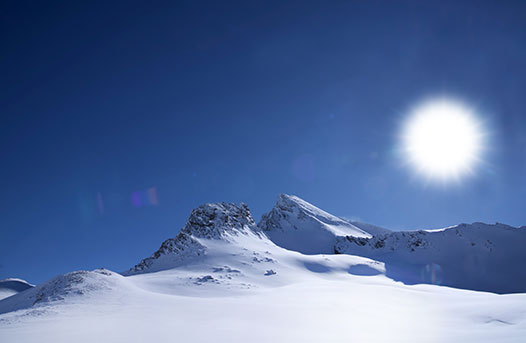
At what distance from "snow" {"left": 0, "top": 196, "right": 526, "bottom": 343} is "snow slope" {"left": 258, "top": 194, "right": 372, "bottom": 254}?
53722 mm

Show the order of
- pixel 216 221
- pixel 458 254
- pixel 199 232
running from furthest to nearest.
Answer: pixel 458 254 < pixel 216 221 < pixel 199 232

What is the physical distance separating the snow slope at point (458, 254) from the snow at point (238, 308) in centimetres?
3948

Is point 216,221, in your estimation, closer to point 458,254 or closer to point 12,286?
point 458,254

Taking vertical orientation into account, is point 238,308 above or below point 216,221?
below

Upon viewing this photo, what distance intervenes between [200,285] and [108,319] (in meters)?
18.7

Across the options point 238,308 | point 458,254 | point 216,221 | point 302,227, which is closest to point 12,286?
point 216,221

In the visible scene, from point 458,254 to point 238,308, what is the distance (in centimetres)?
9681

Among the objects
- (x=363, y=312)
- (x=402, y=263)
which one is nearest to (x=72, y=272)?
(x=363, y=312)

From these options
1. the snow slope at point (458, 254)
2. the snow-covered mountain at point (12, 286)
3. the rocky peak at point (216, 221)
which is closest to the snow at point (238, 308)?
the rocky peak at point (216, 221)

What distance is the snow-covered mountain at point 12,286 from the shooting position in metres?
86.4

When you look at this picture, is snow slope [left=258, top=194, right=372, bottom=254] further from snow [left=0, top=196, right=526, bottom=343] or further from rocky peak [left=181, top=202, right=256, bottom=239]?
snow [left=0, top=196, right=526, bottom=343]

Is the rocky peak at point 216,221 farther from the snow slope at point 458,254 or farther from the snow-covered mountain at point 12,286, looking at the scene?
the snow-covered mountain at point 12,286

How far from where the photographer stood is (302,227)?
118188mm

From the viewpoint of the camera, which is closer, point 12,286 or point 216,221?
point 216,221
